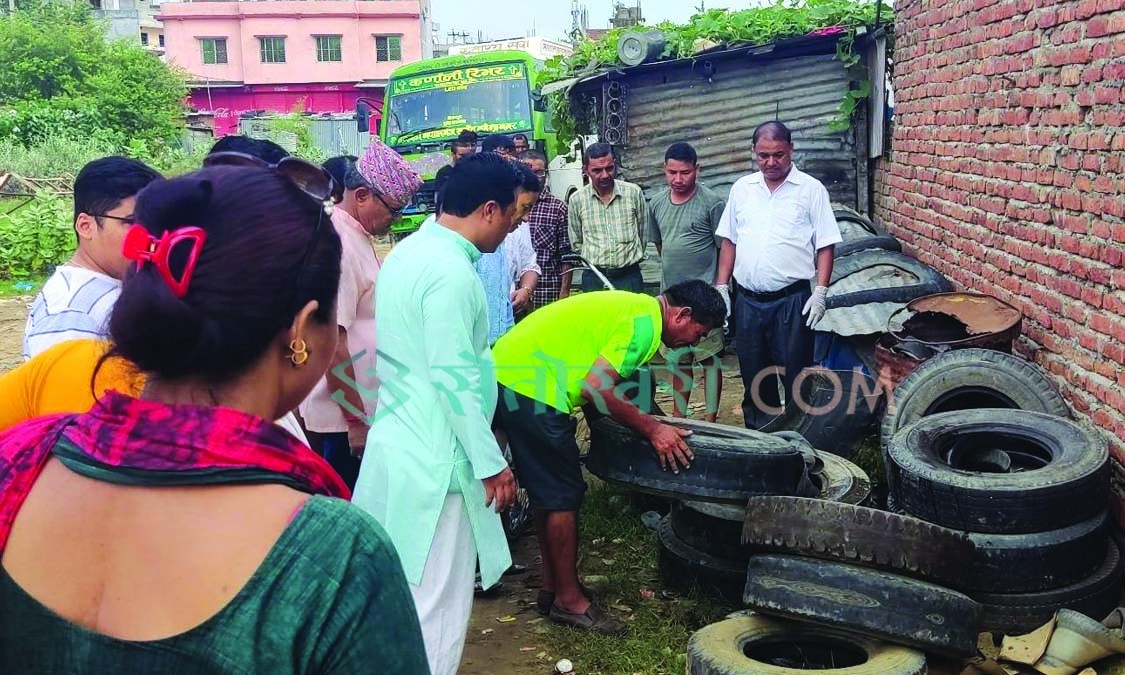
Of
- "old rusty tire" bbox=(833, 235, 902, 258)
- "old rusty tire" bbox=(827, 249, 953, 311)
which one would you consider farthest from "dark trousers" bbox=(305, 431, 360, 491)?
"old rusty tire" bbox=(833, 235, 902, 258)

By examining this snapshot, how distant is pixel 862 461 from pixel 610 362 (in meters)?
2.81

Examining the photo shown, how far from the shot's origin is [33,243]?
608 inches

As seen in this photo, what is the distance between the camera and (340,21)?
44781 millimetres

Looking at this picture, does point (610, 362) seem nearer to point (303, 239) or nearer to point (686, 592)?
point (686, 592)

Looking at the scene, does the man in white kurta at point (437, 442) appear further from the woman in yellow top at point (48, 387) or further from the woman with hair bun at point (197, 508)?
the woman with hair bun at point (197, 508)

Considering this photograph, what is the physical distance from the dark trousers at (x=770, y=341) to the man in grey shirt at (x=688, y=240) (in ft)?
2.11

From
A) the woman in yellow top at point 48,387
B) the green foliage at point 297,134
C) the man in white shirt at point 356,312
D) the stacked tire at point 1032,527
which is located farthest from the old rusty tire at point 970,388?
the green foliage at point 297,134

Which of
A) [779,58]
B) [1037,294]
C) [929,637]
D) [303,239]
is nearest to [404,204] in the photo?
[929,637]

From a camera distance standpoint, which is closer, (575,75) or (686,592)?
(686,592)

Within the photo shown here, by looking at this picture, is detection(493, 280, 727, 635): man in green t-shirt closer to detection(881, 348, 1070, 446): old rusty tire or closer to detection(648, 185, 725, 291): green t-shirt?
detection(881, 348, 1070, 446): old rusty tire

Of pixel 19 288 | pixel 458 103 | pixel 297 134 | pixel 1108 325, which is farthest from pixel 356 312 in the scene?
pixel 297 134

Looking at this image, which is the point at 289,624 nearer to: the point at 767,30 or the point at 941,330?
the point at 941,330

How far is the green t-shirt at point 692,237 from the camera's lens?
7.39 m

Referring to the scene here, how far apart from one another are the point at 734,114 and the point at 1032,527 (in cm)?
705
